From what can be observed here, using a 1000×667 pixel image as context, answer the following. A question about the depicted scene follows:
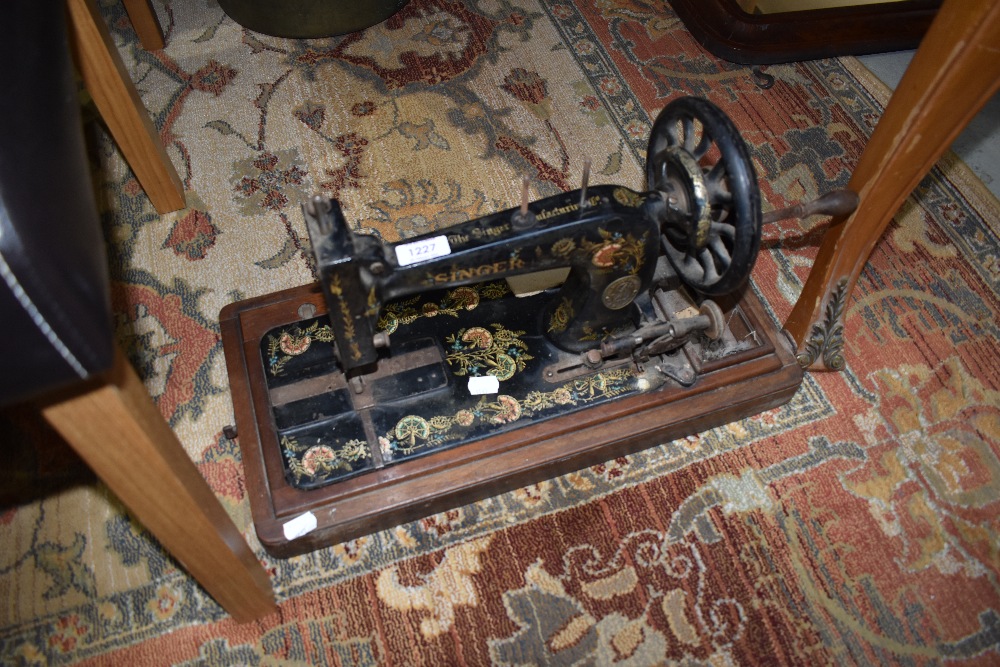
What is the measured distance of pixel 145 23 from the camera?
207cm

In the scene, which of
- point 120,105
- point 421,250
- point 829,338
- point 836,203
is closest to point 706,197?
point 836,203

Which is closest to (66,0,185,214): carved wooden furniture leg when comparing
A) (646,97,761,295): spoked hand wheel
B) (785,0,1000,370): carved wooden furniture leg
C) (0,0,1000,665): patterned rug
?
(0,0,1000,665): patterned rug

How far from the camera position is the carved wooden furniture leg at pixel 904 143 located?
3.71ft

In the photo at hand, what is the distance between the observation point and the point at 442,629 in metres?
1.37

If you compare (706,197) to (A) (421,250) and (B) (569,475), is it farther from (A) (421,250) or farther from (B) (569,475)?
(B) (569,475)

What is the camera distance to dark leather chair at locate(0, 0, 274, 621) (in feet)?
2.34

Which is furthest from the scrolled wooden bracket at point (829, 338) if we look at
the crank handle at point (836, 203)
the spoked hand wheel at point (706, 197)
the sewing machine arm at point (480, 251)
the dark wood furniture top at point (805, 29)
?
the dark wood furniture top at point (805, 29)

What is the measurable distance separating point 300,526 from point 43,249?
0.71 m

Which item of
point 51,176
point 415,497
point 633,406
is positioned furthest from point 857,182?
point 51,176

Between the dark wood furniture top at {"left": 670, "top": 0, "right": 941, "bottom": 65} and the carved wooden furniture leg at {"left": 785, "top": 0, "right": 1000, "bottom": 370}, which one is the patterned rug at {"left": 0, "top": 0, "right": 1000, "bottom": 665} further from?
the carved wooden furniture leg at {"left": 785, "top": 0, "right": 1000, "bottom": 370}

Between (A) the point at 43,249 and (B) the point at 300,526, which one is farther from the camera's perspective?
(B) the point at 300,526

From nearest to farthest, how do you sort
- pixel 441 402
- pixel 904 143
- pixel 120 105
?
pixel 904 143, pixel 441 402, pixel 120 105

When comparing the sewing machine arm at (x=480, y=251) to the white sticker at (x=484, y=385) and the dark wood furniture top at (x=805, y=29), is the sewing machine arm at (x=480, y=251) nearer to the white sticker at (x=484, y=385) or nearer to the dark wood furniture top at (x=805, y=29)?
the white sticker at (x=484, y=385)

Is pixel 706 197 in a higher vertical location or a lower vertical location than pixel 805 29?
higher
